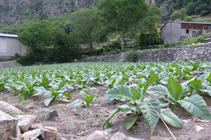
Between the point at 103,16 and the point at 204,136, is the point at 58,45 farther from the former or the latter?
the point at 204,136

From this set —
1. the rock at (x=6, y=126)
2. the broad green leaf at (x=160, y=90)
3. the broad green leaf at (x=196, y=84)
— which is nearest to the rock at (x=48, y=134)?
the rock at (x=6, y=126)

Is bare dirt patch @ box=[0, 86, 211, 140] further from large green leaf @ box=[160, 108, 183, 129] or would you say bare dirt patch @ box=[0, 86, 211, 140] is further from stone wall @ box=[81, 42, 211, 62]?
stone wall @ box=[81, 42, 211, 62]

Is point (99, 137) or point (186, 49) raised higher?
point (186, 49)

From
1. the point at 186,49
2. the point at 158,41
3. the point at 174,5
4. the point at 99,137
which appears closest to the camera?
the point at 99,137

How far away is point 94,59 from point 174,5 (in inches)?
1867

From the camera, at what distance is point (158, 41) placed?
2661cm

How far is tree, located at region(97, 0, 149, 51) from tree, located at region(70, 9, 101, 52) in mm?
5464

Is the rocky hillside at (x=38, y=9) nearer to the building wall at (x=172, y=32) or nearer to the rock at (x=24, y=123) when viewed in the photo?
the building wall at (x=172, y=32)

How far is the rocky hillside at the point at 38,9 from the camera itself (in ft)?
282

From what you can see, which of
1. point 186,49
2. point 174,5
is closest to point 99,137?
point 186,49

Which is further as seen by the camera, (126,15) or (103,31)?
(103,31)

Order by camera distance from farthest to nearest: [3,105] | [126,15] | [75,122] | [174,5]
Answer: [174,5], [126,15], [3,105], [75,122]

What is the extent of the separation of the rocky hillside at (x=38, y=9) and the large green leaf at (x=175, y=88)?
90.4m

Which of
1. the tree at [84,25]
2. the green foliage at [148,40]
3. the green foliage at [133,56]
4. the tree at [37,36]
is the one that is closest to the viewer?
the green foliage at [133,56]
